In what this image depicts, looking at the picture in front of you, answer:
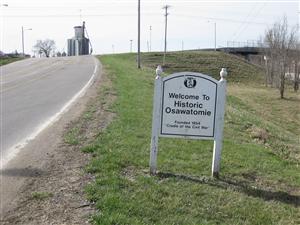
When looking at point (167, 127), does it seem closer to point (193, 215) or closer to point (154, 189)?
point (154, 189)

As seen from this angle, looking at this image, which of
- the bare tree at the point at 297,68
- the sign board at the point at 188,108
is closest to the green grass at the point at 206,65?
the bare tree at the point at 297,68

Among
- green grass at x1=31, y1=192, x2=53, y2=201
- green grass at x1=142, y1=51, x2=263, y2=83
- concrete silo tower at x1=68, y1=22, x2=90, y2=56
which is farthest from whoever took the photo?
concrete silo tower at x1=68, y1=22, x2=90, y2=56

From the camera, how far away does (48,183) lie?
6.16 meters

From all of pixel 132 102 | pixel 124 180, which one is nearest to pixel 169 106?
pixel 124 180

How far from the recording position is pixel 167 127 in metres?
6.88

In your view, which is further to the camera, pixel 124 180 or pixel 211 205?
pixel 124 180

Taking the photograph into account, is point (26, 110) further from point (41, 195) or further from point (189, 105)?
point (41, 195)

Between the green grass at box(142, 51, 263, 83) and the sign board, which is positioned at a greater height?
the sign board

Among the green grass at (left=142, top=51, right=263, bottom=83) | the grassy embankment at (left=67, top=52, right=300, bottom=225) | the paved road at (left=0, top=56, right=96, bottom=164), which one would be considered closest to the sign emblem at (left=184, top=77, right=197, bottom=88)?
the grassy embankment at (left=67, top=52, right=300, bottom=225)

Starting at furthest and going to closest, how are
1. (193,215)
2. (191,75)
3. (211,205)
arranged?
1. (191,75)
2. (211,205)
3. (193,215)

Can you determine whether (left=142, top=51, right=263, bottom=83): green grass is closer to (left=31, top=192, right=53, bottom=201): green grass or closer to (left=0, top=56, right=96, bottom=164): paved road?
(left=0, top=56, right=96, bottom=164): paved road

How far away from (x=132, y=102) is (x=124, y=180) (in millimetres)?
8217

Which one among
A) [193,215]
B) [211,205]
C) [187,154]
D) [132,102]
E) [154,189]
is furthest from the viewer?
[132,102]

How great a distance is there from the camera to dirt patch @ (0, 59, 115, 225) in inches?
203
